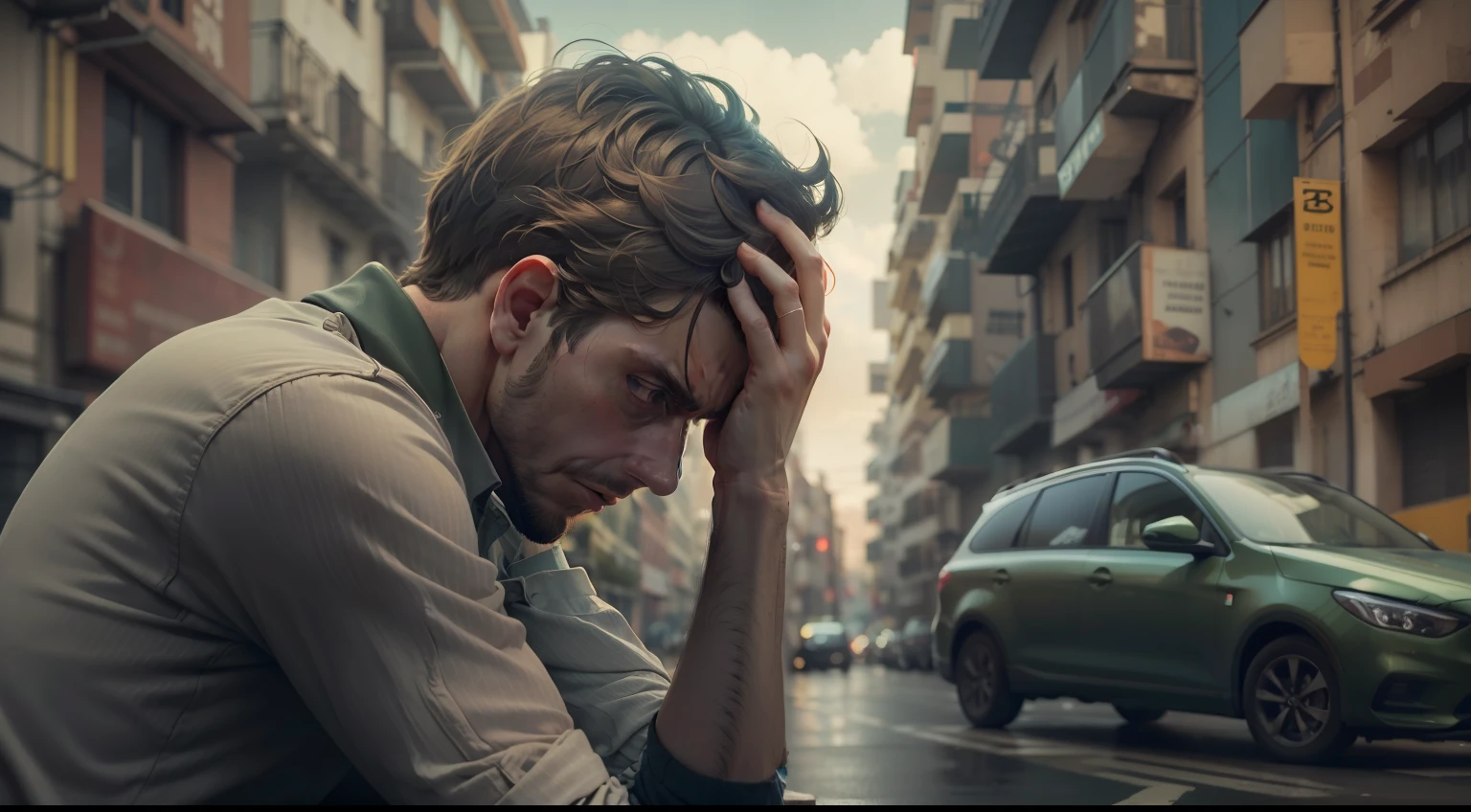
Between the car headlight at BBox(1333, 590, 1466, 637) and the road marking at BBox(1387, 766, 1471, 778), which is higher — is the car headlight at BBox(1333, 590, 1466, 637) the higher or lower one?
the higher one

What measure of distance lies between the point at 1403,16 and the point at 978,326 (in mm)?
32065

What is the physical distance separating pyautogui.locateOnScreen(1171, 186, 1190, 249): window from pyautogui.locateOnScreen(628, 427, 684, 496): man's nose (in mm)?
19855

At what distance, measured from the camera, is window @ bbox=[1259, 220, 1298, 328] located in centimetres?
1630

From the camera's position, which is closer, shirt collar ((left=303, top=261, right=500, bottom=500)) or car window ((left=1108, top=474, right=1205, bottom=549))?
shirt collar ((left=303, top=261, right=500, bottom=500))

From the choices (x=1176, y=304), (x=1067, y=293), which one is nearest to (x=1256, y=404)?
(x=1176, y=304)

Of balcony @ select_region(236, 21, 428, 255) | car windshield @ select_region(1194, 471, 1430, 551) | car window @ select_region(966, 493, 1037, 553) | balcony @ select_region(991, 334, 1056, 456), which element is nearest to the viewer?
car windshield @ select_region(1194, 471, 1430, 551)

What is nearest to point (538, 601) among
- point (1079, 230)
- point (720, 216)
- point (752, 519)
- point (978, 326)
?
point (752, 519)

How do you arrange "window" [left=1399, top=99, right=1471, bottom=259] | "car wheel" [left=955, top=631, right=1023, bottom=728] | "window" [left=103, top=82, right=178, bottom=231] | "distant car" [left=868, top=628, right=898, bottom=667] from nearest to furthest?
"car wheel" [left=955, top=631, right=1023, bottom=728] → "window" [left=1399, top=99, right=1471, bottom=259] → "window" [left=103, top=82, right=178, bottom=231] → "distant car" [left=868, top=628, right=898, bottom=667]

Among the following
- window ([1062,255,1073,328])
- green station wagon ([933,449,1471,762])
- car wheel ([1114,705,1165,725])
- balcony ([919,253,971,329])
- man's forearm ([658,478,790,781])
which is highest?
balcony ([919,253,971,329])

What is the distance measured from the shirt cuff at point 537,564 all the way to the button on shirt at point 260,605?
24.6 inches

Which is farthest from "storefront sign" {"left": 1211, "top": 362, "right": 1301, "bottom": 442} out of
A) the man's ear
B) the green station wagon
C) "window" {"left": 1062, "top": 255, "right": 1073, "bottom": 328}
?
the man's ear

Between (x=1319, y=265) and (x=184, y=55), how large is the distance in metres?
12.5

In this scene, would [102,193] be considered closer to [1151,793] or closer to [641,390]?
[1151,793]

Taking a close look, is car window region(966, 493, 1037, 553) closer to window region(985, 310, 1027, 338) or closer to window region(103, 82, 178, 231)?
window region(103, 82, 178, 231)
